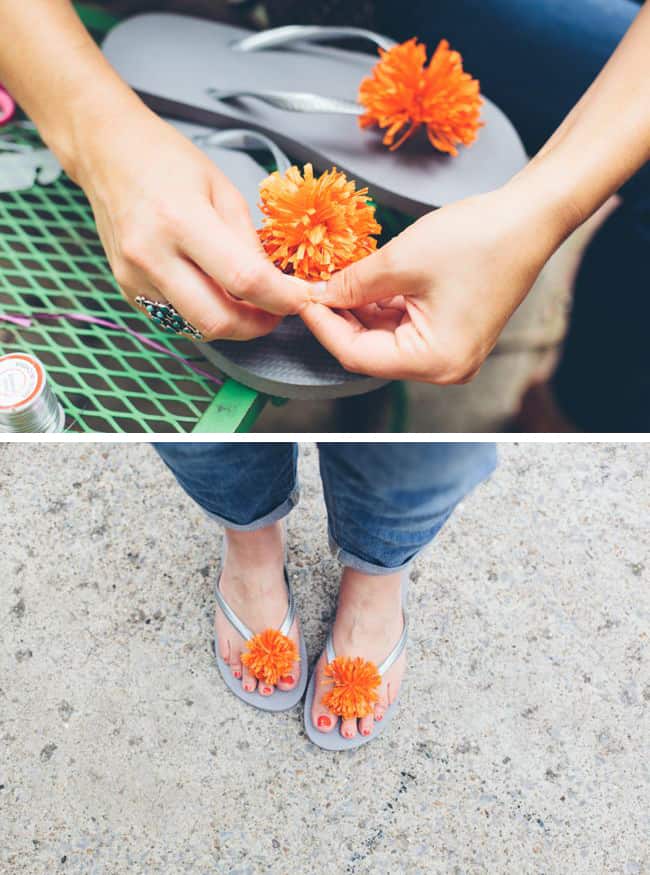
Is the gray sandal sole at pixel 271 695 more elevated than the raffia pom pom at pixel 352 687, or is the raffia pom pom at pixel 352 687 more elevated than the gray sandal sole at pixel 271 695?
the raffia pom pom at pixel 352 687

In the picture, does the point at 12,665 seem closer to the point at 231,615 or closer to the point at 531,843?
the point at 231,615

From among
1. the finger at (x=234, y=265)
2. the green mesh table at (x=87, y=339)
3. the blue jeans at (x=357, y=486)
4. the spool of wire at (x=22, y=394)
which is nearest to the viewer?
the blue jeans at (x=357, y=486)

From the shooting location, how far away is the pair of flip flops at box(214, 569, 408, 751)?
1.01 meters

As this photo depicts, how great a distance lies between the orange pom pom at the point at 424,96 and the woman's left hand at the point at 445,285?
237mm

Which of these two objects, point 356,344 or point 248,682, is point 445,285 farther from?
point 248,682

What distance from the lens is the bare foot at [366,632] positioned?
100 centimetres

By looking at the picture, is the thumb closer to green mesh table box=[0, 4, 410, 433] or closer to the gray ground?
green mesh table box=[0, 4, 410, 433]

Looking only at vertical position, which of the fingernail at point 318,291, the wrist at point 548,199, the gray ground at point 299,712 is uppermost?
the wrist at point 548,199

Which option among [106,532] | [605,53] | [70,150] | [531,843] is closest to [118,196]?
[70,150]

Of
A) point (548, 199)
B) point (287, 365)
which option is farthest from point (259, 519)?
point (548, 199)

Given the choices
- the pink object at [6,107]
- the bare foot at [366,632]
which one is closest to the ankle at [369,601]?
the bare foot at [366,632]

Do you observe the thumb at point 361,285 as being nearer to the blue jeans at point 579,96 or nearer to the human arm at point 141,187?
the human arm at point 141,187

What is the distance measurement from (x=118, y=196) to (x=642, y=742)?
92 cm

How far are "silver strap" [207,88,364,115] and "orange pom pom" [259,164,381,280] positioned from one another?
0.28m
